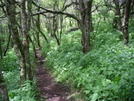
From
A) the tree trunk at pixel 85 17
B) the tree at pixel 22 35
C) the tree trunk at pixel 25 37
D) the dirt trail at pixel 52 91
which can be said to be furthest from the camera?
the tree trunk at pixel 85 17

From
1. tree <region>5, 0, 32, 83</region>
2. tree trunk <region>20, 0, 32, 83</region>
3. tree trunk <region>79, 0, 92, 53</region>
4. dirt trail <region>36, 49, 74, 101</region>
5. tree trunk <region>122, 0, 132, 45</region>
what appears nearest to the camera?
tree <region>5, 0, 32, 83</region>

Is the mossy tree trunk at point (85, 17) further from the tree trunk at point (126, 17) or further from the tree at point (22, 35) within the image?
the tree at point (22, 35)

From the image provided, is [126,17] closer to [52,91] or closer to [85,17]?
Answer: [85,17]

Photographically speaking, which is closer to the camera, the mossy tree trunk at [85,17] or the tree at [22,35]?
the tree at [22,35]

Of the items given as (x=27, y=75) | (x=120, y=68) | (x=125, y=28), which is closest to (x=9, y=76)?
(x=27, y=75)

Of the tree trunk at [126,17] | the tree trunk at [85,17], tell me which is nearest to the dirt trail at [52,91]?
the tree trunk at [85,17]

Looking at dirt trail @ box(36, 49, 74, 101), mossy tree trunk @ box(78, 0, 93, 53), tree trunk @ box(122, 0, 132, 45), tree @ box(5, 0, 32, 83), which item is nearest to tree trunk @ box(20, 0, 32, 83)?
tree @ box(5, 0, 32, 83)

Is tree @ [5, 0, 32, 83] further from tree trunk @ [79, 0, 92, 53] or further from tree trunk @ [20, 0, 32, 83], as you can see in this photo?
tree trunk @ [79, 0, 92, 53]

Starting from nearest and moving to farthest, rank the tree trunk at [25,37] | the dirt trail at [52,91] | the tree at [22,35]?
the tree at [22,35] < the tree trunk at [25,37] < the dirt trail at [52,91]

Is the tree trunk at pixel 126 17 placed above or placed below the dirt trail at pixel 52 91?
above

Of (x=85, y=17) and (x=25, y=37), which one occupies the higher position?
(x=85, y=17)

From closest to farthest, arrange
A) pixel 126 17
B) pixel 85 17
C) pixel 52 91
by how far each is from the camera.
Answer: pixel 52 91 → pixel 126 17 → pixel 85 17

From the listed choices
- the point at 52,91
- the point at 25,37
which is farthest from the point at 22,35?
the point at 52,91

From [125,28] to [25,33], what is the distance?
4756 mm
